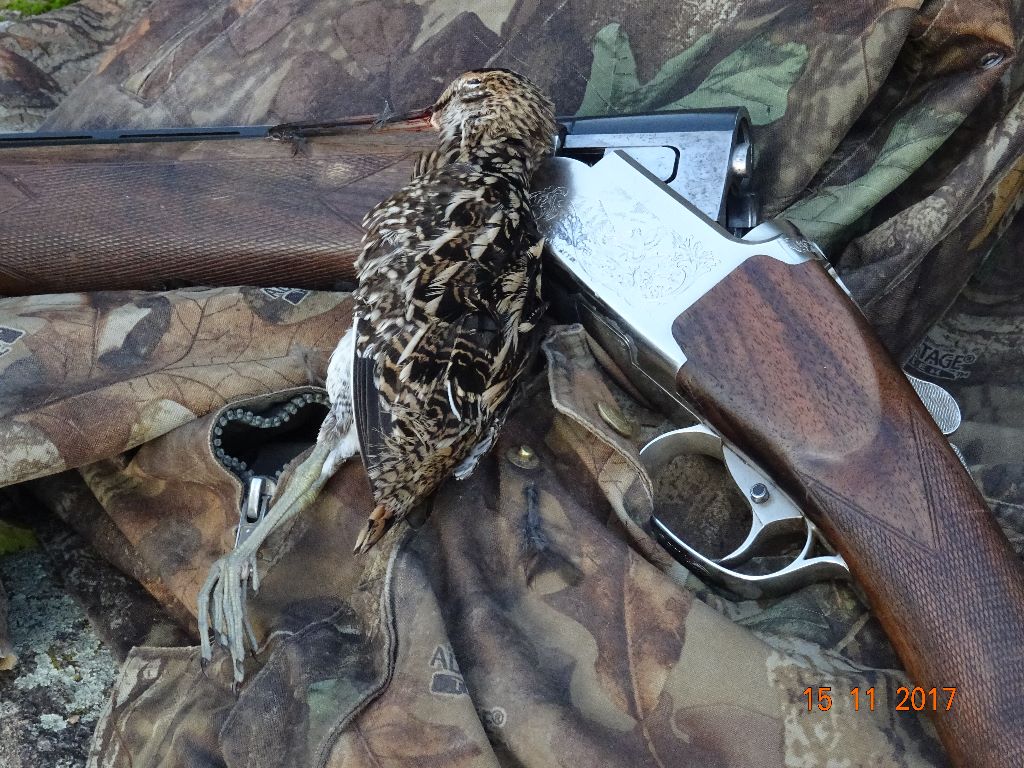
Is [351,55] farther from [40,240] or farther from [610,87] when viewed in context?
[40,240]

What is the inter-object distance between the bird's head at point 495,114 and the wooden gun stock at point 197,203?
0.27ft

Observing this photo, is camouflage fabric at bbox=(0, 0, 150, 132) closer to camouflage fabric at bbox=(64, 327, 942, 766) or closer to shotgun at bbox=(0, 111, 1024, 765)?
shotgun at bbox=(0, 111, 1024, 765)

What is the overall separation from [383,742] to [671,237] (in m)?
1.03

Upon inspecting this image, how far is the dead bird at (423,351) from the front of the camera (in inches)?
68.7

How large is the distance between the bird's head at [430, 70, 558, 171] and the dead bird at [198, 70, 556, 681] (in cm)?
9

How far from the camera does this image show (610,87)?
96.9 inches

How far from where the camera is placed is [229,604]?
1.80 m

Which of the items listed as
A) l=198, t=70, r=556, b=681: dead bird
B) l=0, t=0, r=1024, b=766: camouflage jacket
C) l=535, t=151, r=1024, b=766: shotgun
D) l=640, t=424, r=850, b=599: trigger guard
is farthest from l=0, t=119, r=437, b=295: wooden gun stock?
l=640, t=424, r=850, b=599: trigger guard

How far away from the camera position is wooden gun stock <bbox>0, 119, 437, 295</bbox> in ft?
6.99

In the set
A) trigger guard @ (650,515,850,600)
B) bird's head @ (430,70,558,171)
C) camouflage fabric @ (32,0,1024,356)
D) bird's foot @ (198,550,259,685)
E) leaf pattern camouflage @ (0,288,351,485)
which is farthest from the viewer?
camouflage fabric @ (32,0,1024,356)

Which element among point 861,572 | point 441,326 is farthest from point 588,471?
point 861,572

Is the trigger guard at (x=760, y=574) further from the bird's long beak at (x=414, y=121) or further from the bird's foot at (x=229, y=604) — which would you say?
the bird's long beak at (x=414, y=121)

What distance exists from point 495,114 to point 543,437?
74 cm
